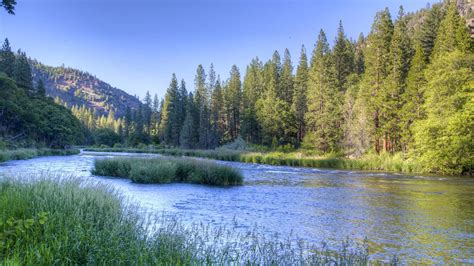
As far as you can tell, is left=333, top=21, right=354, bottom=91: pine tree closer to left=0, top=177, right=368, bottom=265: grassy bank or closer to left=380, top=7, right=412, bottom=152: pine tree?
left=380, top=7, right=412, bottom=152: pine tree

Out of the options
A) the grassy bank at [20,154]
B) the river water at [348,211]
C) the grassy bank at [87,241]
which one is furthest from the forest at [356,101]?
the grassy bank at [87,241]

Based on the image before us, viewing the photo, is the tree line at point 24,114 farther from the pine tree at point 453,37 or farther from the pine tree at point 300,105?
the pine tree at point 453,37

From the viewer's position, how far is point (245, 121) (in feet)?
286

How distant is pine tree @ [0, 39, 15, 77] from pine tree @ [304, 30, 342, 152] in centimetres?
6149

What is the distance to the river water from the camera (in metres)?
10.9

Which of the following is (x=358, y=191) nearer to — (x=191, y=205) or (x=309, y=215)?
(x=309, y=215)

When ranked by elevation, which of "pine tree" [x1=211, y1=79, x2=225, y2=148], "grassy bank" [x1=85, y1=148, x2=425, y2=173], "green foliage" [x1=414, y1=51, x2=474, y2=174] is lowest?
"grassy bank" [x1=85, y1=148, x2=425, y2=173]

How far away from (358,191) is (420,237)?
10507 millimetres

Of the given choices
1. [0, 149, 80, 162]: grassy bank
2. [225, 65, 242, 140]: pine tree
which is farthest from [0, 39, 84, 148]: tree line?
[225, 65, 242, 140]: pine tree

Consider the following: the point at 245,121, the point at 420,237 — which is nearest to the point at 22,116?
the point at 245,121

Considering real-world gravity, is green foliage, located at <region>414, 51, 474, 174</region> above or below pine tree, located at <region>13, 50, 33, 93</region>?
below

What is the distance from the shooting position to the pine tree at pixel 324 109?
202ft

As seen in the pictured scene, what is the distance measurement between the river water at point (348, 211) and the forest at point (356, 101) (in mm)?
13447

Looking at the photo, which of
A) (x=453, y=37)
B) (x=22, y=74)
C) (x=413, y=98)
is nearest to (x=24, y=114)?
(x=22, y=74)
